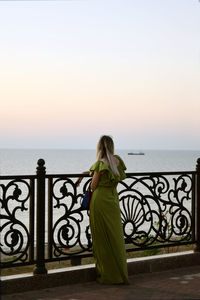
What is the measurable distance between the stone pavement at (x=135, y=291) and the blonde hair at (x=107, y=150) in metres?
1.38

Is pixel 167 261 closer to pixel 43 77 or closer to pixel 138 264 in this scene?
pixel 138 264

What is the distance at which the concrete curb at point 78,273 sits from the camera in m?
6.64

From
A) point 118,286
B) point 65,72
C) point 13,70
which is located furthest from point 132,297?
point 13,70

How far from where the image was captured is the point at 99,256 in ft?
23.1

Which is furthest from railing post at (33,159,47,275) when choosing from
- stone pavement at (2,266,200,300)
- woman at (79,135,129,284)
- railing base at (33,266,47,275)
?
woman at (79,135,129,284)

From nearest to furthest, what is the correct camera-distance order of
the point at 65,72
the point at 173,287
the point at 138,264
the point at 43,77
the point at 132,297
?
1. the point at 132,297
2. the point at 173,287
3. the point at 138,264
4. the point at 65,72
5. the point at 43,77

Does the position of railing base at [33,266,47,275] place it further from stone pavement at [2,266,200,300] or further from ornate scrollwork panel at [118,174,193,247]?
ornate scrollwork panel at [118,174,193,247]

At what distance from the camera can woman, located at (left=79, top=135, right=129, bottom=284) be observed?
6.96 m

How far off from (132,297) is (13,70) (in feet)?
296

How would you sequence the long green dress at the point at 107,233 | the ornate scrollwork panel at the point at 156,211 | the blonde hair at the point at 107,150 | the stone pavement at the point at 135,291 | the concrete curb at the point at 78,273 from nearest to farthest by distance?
the stone pavement at the point at 135,291, the concrete curb at the point at 78,273, the blonde hair at the point at 107,150, the long green dress at the point at 107,233, the ornate scrollwork panel at the point at 156,211

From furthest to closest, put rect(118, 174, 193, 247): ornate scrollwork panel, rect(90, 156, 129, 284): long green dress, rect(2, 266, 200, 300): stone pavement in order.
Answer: rect(118, 174, 193, 247): ornate scrollwork panel → rect(90, 156, 129, 284): long green dress → rect(2, 266, 200, 300): stone pavement

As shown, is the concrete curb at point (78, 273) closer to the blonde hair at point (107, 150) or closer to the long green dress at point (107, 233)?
the long green dress at point (107, 233)

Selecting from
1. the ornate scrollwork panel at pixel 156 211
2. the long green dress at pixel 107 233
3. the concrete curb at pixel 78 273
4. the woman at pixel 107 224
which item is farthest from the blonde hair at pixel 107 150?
the concrete curb at pixel 78 273

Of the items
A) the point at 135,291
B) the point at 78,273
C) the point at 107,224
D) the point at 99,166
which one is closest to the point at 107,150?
the point at 99,166
